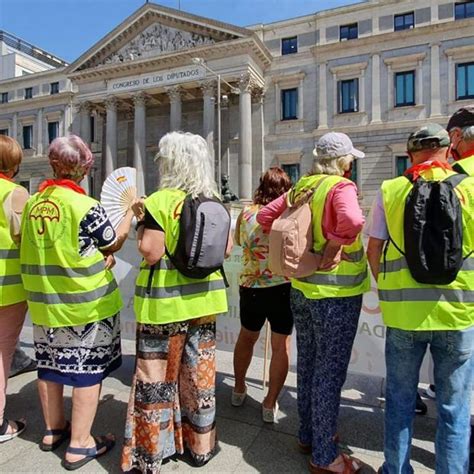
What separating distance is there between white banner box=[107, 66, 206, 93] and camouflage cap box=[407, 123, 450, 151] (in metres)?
26.7

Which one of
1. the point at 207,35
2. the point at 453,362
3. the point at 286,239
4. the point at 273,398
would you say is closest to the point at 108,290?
the point at 286,239

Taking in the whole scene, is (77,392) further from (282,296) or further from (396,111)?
(396,111)

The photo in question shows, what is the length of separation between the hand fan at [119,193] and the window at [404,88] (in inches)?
962

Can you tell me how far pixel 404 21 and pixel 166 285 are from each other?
89.6 feet

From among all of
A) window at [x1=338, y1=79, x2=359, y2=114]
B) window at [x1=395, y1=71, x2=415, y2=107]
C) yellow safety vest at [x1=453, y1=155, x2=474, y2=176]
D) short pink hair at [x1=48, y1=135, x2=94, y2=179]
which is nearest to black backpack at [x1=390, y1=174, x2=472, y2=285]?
yellow safety vest at [x1=453, y1=155, x2=474, y2=176]

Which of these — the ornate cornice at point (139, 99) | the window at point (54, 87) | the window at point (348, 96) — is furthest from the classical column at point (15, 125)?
the window at point (348, 96)

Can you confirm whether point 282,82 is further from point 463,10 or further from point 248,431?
point 248,431

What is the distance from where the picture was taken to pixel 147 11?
95.7 ft

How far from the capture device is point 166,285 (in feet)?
7.71

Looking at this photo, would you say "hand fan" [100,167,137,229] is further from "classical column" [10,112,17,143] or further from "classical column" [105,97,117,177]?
"classical column" [10,112,17,143]

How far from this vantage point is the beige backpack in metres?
2.23

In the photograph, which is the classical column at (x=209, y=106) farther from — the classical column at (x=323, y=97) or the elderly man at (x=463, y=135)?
the elderly man at (x=463, y=135)

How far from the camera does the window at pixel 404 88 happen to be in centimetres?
2349

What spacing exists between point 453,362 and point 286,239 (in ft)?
3.44
